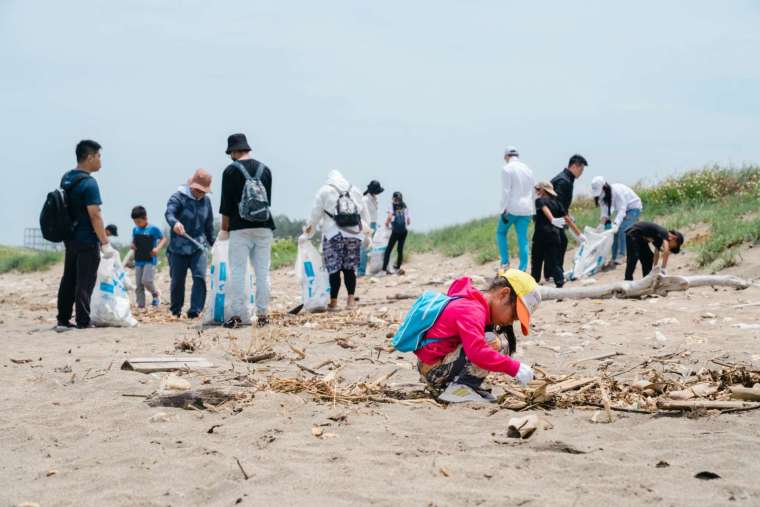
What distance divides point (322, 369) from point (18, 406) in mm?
2041

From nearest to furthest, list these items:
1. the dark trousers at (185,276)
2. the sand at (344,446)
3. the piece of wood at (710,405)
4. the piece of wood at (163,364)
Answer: the sand at (344,446) → the piece of wood at (710,405) → the piece of wood at (163,364) → the dark trousers at (185,276)

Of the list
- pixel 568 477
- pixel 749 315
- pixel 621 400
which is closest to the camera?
pixel 568 477

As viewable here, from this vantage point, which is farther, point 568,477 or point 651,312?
point 651,312

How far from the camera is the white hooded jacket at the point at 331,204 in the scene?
929 centimetres

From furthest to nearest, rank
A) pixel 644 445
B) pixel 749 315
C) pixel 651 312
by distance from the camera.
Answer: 1. pixel 651 312
2. pixel 749 315
3. pixel 644 445

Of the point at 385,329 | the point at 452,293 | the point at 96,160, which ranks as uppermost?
the point at 96,160

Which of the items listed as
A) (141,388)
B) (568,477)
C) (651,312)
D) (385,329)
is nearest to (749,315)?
(651,312)

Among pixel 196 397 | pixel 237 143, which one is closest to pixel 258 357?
pixel 196 397

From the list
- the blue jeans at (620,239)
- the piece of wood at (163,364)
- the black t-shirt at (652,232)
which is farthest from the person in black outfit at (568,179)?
the piece of wood at (163,364)

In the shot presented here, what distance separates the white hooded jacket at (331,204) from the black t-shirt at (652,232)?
11.7ft

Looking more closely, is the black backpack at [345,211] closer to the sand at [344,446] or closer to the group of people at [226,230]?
the group of people at [226,230]

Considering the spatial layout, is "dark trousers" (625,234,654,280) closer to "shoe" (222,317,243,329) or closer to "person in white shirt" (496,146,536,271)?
"person in white shirt" (496,146,536,271)

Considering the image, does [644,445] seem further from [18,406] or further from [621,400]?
[18,406]

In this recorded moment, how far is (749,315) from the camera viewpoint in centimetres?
747
